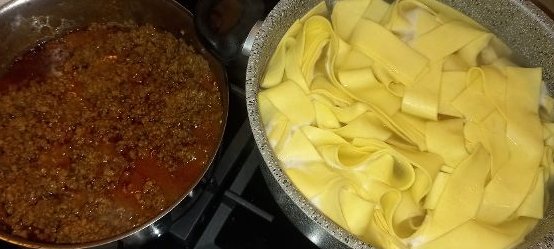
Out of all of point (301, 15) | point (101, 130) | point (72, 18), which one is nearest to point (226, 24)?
point (301, 15)

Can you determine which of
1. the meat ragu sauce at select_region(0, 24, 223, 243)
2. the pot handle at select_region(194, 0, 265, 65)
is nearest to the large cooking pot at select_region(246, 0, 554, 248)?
the pot handle at select_region(194, 0, 265, 65)

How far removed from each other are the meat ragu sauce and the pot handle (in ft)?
0.78

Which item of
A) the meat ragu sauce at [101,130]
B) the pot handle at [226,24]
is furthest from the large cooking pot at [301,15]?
the meat ragu sauce at [101,130]

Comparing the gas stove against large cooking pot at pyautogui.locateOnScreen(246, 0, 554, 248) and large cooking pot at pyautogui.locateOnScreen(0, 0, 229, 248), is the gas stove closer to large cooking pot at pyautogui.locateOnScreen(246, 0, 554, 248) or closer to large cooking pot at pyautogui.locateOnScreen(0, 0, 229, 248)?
large cooking pot at pyautogui.locateOnScreen(246, 0, 554, 248)

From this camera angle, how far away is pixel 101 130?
148cm

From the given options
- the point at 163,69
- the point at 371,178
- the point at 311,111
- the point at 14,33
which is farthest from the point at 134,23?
the point at 371,178

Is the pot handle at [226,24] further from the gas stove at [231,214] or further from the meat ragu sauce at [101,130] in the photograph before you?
the meat ragu sauce at [101,130]

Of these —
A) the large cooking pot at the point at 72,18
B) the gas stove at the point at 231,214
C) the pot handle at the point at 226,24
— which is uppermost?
the pot handle at the point at 226,24

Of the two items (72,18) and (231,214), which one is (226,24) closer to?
(231,214)

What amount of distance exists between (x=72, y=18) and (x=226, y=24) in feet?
1.85

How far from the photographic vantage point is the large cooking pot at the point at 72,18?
5.16 ft

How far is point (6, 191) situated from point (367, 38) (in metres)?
0.89

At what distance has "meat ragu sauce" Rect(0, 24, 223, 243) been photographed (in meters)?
1.39

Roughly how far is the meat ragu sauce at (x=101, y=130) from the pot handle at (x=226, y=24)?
24cm
